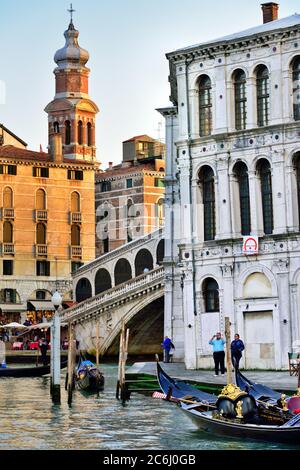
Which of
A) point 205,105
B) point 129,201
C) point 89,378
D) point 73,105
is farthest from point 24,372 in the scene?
point 73,105

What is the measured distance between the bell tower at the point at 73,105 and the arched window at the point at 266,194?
136 feet

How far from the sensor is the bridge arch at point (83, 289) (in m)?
56.2

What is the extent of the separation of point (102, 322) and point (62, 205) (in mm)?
13434

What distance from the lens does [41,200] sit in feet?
183

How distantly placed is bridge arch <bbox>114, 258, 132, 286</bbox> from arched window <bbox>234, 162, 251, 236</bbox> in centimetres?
2789

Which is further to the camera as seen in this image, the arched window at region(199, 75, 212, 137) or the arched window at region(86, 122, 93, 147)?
the arched window at region(86, 122, 93, 147)

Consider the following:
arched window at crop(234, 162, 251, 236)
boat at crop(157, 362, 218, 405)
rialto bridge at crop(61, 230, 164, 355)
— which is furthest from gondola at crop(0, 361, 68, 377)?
boat at crop(157, 362, 218, 405)

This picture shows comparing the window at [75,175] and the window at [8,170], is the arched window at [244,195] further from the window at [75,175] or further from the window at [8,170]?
the window at [75,175]

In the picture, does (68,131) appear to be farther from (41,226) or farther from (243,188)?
(243,188)

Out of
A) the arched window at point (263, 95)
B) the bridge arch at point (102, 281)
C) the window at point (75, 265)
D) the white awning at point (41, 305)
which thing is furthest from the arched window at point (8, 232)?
the arched window at point (263, 95)

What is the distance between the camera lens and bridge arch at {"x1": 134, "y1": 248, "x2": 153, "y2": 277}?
183 feet

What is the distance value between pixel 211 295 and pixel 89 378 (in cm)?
442

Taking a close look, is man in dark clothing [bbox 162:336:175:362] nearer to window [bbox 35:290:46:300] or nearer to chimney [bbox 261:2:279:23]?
chimney [bbox 261:2:279:23]
